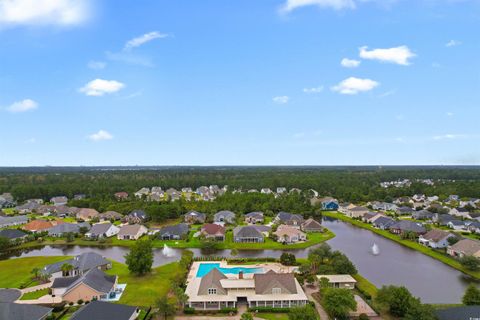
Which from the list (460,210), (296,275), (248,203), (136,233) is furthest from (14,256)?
(460,210)

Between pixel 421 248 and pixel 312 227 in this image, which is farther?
pixel 312 227

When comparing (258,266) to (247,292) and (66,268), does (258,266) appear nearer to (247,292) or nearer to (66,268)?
(247,292)

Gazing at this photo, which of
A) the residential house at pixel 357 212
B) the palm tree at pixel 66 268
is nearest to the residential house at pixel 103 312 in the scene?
the palm tree at pixel 66 268

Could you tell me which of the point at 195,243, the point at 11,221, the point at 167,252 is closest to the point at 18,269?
the point at 167,252

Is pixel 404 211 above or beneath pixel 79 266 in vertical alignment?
above

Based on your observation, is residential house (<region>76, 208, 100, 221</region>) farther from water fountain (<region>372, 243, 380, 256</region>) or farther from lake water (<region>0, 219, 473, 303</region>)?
water fountain (<region>372, 243, 380, 256</region>)

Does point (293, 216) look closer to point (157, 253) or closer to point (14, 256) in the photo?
point (157, 253)

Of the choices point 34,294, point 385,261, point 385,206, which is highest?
point 385,206

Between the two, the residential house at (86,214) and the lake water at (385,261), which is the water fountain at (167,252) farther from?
the residential house at (86,214)
